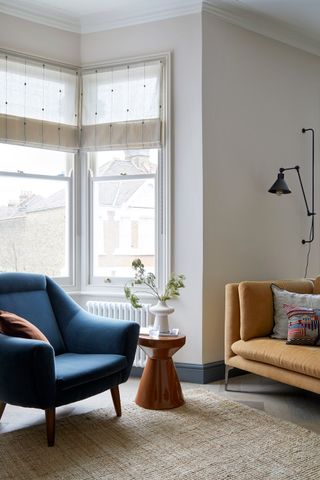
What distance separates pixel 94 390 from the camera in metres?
2.70

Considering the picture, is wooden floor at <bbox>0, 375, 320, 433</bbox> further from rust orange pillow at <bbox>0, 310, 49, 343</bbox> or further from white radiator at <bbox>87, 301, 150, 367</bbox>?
rust orange pillow at <bbox>0, 310, 49, 343</bbox>

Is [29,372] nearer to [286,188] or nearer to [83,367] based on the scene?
[83,367]

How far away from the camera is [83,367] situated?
2.65 metres

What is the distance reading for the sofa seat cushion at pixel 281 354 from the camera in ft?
9.18

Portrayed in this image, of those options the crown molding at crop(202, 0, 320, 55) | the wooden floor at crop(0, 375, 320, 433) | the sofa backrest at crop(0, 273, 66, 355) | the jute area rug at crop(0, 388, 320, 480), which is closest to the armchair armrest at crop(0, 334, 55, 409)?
the jute area rug at crop(0, 388, 320, 480)

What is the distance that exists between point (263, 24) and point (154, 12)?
37.5 inches

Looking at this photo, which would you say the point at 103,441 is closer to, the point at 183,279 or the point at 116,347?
the point at 116,347

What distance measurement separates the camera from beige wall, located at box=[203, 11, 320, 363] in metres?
3.71

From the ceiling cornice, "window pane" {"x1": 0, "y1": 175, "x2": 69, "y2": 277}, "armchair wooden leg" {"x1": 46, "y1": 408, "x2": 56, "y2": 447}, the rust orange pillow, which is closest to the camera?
"armchair wooden leg" {"x1": 46, "y1": 408, "x2": 56, "y2": 447}

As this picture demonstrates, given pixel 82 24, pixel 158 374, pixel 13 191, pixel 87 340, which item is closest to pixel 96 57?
pixel 82 24

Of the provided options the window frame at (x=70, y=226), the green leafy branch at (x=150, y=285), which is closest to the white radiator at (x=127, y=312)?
the green leafy branch at (x=150, y=285)

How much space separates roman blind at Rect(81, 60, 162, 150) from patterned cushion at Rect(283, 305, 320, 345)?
173 centimetres

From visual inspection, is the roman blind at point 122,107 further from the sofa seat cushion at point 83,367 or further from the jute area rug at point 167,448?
the jute area rug at point 167,448

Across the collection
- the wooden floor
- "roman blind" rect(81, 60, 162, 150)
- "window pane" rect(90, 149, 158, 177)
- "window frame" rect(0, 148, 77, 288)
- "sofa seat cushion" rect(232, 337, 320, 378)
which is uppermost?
"roman blind" rect(81, 60, 162, 150)
